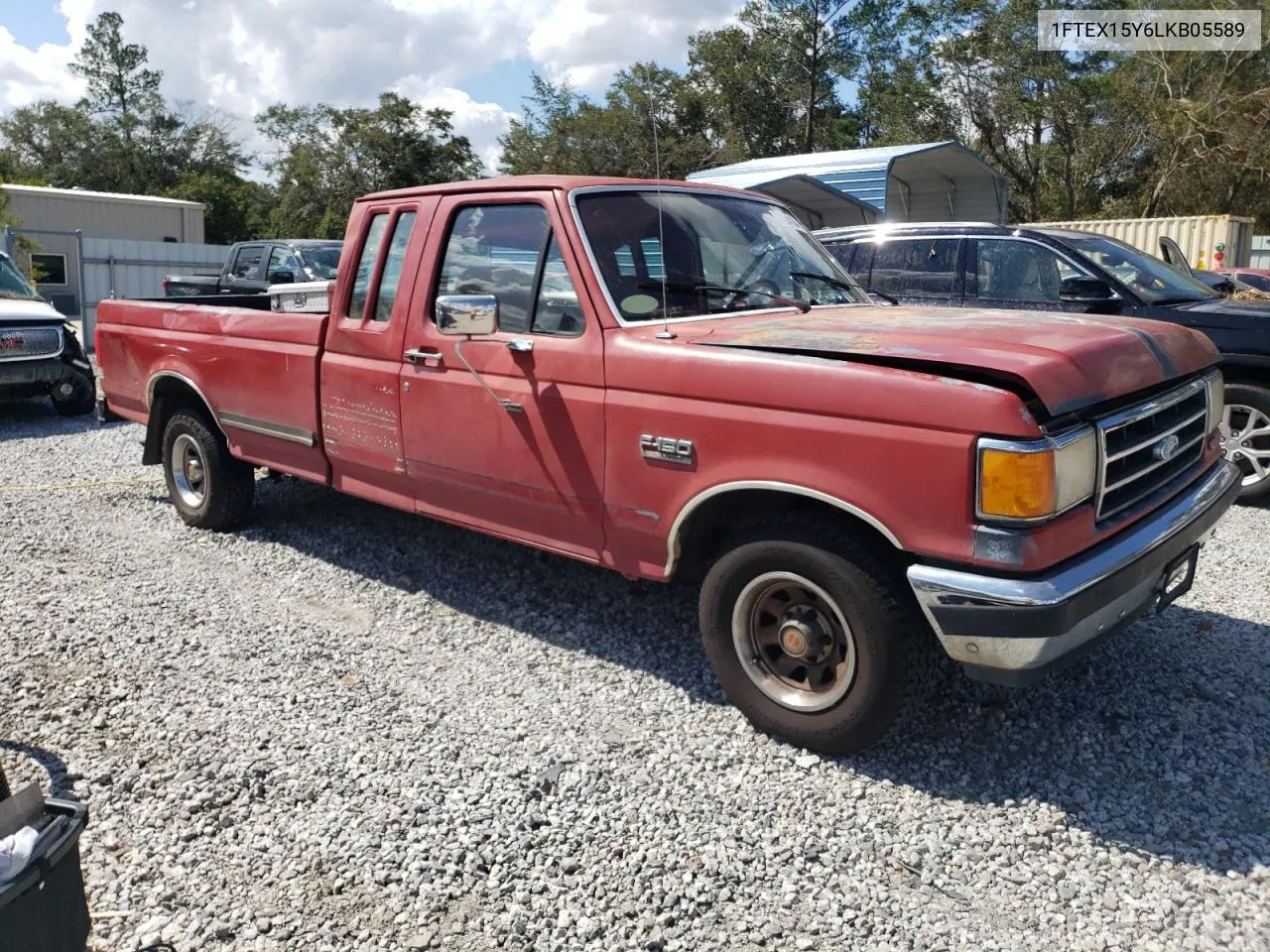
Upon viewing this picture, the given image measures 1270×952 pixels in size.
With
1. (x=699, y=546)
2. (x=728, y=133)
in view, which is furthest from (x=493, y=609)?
(x=728, y=133)

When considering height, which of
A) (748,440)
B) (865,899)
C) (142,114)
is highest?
(142,114)

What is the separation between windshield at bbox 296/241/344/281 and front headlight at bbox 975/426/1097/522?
12.2m

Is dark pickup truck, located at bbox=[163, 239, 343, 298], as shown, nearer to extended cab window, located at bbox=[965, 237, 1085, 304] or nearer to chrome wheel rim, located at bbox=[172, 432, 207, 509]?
chrome wheel rim, located at bbox=[172, 432, 207, 509]

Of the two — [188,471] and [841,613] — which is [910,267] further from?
[188,471]

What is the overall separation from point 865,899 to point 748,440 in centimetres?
142

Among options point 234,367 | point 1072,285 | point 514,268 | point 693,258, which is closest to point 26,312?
point 234,367

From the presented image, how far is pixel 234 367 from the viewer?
5535 millimetres

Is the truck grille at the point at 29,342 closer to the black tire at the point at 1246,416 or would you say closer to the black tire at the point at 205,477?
the black tire at the point at 205,477

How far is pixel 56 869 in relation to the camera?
2082mm

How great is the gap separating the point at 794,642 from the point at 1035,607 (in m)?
0.87

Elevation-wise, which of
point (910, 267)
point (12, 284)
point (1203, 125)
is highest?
point (1203, 125)

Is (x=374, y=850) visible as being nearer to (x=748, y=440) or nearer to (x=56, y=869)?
(x=56, y=869)

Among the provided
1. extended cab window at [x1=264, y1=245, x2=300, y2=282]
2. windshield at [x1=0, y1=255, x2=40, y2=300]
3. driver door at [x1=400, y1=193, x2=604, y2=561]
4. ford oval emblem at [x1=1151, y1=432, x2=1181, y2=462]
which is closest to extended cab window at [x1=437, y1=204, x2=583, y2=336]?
driver door at [x1=400, y1=193, x2=604, y2=561]

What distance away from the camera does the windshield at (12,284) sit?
35.1 ft
